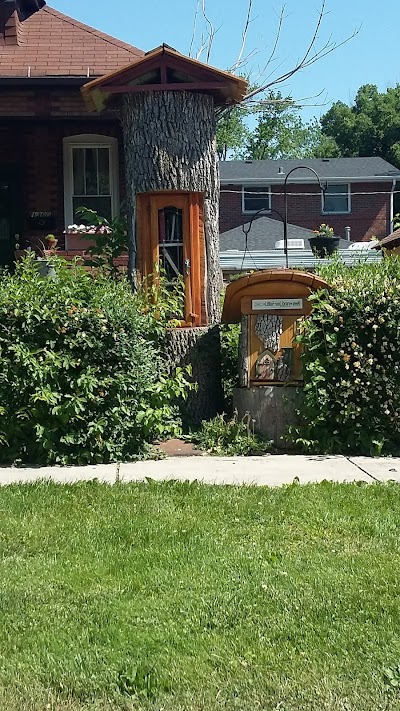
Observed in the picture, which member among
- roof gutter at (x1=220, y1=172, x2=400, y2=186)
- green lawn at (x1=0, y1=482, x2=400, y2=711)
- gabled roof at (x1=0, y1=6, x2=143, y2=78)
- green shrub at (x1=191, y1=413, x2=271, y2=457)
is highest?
roof gutter at (x1=220, y1=172, x2=400, y2=186)

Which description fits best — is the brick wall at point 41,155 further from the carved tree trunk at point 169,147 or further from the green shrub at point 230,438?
the green shrub at point 230,438

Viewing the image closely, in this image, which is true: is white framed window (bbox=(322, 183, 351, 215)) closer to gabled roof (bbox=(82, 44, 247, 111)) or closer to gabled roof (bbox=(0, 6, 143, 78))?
gabled roof (bbox=(0, 6, 143, 78))

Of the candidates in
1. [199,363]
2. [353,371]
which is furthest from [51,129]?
[353,371]

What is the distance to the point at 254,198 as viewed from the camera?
116 feet

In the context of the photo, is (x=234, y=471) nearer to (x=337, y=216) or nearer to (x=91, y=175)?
(x=91, y=175)

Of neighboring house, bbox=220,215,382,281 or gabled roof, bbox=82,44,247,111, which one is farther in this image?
neighboring house, bbox=220,215,382,281

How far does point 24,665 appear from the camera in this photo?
3.44 m

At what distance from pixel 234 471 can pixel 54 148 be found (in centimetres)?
800

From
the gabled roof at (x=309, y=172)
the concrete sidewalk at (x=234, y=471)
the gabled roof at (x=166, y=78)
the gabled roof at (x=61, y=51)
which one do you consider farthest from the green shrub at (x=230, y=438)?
the gabled roof at (x=309, y=172)

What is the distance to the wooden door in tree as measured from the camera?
880cm

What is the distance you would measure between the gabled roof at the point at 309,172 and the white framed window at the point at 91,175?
→ 21.3 metres

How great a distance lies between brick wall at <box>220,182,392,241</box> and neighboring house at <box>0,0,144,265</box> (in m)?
21.5

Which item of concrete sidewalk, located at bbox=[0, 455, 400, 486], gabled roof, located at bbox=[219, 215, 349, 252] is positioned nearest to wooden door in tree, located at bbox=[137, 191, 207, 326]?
concrete sidewalk, located at bbox=[0, 455, 400, 486]

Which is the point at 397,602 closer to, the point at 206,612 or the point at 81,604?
the point at 206,612
